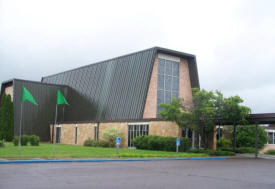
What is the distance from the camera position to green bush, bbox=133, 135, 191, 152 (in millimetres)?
31188

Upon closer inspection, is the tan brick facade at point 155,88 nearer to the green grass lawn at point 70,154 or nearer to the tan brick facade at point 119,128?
the tan brick facade at point 119,128

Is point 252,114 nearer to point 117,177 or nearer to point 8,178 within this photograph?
point 117,177

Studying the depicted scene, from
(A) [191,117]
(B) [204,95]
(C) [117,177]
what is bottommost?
(C) [117,177]

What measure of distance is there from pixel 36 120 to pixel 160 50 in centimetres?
2157

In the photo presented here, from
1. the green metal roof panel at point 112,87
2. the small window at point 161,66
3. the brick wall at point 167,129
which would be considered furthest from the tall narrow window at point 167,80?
the brick wall at point 167,129

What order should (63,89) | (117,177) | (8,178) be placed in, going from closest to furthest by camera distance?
(8,178) < (117,177) < (63,89)

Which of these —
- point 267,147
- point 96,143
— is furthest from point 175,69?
point 267,147

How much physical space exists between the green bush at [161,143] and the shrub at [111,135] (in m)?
4.93

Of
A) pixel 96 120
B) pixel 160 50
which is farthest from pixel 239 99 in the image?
pixel 96 120

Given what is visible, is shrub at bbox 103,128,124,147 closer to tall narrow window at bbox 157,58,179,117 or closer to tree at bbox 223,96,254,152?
tall narrow window at bbox 157,58,179,117

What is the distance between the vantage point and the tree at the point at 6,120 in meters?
40.8

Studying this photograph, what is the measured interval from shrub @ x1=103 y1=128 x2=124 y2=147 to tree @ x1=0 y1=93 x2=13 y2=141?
11.8m

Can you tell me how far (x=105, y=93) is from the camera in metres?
45.7

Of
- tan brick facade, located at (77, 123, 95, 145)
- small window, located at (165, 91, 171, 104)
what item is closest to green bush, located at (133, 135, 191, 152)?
small window, located at (165, 91, 171, 104)
